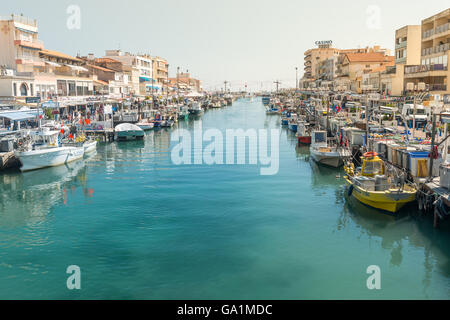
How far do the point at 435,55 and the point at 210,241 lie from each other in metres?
39.7

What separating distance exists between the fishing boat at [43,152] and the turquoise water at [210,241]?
3720mm

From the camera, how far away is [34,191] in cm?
3152

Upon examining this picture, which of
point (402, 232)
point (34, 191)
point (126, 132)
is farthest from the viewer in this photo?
point (126, 132)

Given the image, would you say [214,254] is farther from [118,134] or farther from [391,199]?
[118,134]

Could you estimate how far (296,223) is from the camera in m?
23.5

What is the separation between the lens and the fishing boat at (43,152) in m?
37.1

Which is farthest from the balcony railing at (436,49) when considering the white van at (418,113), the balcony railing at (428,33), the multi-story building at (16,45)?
the multi-story building at (16,45)

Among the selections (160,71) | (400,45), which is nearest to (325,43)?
(160,71)

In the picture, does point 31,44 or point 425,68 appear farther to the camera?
point 31,44

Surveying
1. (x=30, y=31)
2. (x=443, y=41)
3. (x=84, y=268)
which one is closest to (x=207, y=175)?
(x=84, y=268)

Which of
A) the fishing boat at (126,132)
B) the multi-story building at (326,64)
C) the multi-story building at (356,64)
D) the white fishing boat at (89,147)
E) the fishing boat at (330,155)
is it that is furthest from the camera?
the multi-story building at (326,64)

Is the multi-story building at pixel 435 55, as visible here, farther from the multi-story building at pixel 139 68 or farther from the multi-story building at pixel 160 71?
the multi-story building at pixel 160 71

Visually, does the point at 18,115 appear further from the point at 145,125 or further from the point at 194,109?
the point at 194,109

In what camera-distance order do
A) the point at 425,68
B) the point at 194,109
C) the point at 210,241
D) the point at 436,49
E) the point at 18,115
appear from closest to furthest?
the point at 210,241, the point at 18,115, the point at 436,49, the point at 425,68, the point at 194,109
